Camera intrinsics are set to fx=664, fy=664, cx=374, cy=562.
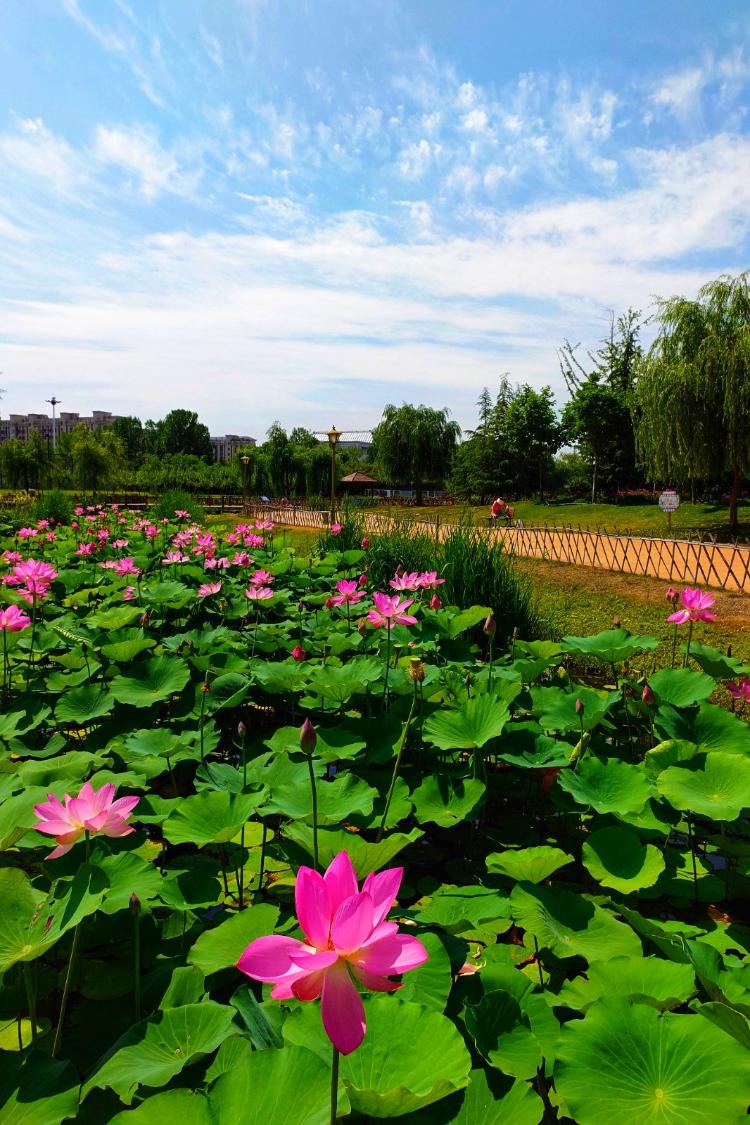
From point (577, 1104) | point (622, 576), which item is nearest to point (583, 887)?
point (577, 1104)

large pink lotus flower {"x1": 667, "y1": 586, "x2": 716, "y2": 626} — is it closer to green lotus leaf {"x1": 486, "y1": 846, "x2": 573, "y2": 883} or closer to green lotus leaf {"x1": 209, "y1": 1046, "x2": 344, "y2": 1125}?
green lotus leaf {"x1": 486, "y1": 846, "x2": 573, "y2": 883}

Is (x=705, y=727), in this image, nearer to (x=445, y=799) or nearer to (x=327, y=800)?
(x=445, y=799)

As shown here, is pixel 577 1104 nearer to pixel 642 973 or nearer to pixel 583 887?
pixel 642 973

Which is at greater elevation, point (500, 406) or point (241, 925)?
point (500, 406)

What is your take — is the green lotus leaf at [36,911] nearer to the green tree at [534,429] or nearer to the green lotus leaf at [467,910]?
the green lotus leaf at [467,910]

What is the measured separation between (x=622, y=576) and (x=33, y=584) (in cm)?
902

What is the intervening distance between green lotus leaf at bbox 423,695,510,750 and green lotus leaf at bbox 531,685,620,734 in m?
0.29

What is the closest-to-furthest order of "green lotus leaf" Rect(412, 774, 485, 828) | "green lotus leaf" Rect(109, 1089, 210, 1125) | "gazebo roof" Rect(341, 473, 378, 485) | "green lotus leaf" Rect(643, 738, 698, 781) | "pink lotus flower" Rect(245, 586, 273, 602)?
"green lotus leaf" Rect(109, 1089, 210, 1125), "green lotus leaf" Rect(412, 774, 485, 828), "green lotus leaf" Rect(643, 738, 698, 781), "pink lotus flower" Rect(245, 586, 273, 602), "gazebo roof" Rect(341, 473, 378, 485)

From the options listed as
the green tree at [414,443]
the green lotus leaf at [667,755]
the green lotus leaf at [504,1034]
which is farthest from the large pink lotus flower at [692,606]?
the green tree at [414,443]

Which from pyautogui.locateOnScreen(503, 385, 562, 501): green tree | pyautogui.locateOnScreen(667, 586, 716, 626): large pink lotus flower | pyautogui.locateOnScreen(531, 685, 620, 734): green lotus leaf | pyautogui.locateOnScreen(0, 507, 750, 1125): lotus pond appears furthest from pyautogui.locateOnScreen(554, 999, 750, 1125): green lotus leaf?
pyautogui.locateOnScreen(503, 385, 562, 501): green tree

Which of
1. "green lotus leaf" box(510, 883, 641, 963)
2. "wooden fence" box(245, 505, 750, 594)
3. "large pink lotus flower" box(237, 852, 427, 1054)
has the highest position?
"large pink lotus flower" box(237, 852, 427, 1054)

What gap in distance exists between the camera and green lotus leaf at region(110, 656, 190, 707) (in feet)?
7.78

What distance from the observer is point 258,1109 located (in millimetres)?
784

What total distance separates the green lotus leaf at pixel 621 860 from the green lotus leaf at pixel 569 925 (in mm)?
145
